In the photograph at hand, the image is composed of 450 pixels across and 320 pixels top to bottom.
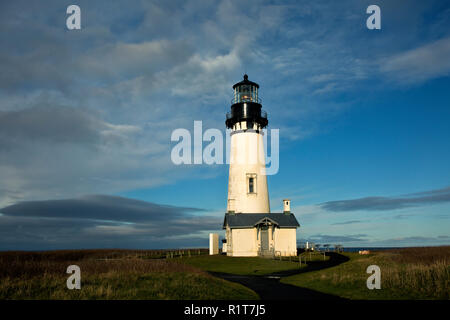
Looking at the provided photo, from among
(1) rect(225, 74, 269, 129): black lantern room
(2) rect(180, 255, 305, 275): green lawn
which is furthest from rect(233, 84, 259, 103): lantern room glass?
(2) rect(180, 255, 305, 275): green lawn

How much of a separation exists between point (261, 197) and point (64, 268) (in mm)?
27280

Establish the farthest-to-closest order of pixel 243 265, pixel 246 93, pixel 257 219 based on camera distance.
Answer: pixel 246 93 < pixel 257 219 < pixel 243 265

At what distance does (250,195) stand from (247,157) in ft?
15.0

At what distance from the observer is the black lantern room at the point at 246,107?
42031mm

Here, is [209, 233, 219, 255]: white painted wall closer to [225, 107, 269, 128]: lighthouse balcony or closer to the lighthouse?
the lighthouse

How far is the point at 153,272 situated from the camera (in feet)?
59.9

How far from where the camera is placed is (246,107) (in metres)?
42.2

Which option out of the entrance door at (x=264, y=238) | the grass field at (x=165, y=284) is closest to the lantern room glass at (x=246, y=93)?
the entrance door at (x=264, y=238)

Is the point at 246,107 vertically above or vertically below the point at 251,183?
above

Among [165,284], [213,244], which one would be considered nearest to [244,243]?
[213,244]

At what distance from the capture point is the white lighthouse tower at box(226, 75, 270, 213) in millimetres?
41469

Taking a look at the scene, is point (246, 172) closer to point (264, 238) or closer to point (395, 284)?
point (264, 238)
